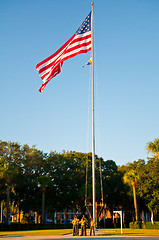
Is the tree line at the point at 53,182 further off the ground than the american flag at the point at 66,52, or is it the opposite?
the american flag at the point at 66,52

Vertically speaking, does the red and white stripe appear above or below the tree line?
above

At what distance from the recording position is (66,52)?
81.8 ft

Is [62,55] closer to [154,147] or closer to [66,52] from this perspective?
[66,52]

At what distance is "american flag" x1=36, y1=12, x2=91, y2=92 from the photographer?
2484 cm

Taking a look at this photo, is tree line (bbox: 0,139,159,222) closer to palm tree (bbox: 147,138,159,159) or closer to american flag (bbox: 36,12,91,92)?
palm tree (bbox: 147,138,159,159)

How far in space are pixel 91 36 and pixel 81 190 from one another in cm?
4509

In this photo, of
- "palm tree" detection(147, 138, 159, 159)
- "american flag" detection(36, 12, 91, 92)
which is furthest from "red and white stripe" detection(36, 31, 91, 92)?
"palm tree" detection(147, 138, 159, 159)

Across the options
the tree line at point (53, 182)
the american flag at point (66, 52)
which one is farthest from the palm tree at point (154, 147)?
the american flag at point (66, 52)

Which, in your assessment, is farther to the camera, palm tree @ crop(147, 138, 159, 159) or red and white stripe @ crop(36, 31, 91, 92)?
palm tree @ crop(147, 138, 159, 159)

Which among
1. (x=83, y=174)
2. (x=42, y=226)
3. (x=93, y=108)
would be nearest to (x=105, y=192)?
(x=83, y=174)

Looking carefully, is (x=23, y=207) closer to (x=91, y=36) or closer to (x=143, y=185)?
(x=143, y=185)

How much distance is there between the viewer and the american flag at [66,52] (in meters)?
24.8

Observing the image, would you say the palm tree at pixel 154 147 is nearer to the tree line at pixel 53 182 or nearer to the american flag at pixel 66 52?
the tree line at pixel 53 182

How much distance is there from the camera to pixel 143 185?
5388 centimetres
